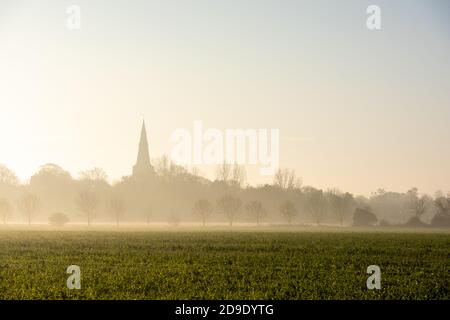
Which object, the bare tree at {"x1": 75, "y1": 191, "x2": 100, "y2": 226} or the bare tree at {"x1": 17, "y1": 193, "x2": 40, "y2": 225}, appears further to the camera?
the bare tree at {"x1": 17, "y1": 193, "x2": 40, "y2": 225}

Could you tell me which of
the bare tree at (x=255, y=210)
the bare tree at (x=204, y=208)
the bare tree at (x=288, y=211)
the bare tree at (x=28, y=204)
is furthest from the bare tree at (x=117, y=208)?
A: the bare tree at (x=288, y=211)

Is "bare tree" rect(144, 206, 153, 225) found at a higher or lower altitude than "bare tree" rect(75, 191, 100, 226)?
lower

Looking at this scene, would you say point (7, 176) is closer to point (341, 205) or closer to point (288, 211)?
point (288, 211)

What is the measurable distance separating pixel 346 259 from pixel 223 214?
123 meters

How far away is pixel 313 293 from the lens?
22812 millimetres

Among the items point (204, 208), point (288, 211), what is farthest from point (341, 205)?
point (204, 208)

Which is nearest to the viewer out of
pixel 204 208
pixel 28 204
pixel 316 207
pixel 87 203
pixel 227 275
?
pixel 227 275

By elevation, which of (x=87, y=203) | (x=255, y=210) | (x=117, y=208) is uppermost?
(x=87, y=203)

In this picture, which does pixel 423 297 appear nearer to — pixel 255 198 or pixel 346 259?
pixel 346 259

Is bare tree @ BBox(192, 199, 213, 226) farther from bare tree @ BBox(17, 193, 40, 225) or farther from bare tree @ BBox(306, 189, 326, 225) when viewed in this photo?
bare tree @ BBox(17, 193, 40, 225)

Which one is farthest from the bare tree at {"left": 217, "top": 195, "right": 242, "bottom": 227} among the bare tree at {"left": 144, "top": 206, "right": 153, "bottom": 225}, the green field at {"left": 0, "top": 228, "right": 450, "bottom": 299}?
the green field at {"left": 0, "top": 228, "right": 450, "bottom": 299}
